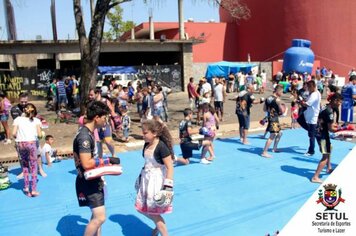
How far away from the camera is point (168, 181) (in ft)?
13.6

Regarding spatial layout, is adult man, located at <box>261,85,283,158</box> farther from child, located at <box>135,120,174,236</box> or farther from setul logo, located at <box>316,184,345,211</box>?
child, located at <box>135,120,174,236</box>

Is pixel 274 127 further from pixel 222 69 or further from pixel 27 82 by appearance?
pixel 222 69

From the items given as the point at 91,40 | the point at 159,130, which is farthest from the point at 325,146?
the point at 91,40

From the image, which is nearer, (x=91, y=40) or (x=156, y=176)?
(x=156, y=176)

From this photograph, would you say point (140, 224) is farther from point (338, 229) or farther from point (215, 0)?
point (215, 0)

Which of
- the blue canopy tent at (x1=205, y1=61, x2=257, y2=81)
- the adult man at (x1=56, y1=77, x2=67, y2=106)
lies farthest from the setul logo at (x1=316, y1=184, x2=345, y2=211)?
the blue canopy tent at (x1=205, y1=61, x2=257, y2=81)

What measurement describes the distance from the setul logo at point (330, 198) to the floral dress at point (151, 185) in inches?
91.8

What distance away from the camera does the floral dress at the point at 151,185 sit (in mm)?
4234

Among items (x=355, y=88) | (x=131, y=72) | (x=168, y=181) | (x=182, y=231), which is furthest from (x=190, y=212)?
(x=131, y=72)

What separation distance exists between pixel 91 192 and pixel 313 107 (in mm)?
6045

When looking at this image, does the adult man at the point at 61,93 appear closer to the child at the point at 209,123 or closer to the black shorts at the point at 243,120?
the black shorts at the point at 243,120

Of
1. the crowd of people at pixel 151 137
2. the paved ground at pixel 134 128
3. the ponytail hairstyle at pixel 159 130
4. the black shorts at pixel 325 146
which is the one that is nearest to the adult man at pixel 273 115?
the crowd of people at pixel 151 137

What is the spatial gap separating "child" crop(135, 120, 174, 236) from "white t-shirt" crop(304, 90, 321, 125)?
5132 mm

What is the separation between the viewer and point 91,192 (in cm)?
408
